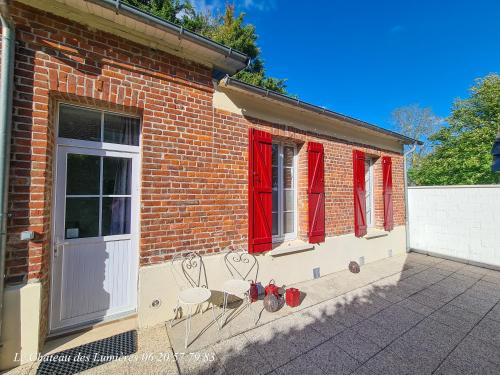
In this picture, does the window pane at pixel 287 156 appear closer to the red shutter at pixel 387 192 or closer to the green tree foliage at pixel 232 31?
the red shutter at pixel 387 192

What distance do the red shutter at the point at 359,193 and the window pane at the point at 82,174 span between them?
16.6ft

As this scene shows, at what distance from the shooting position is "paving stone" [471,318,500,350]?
270cm

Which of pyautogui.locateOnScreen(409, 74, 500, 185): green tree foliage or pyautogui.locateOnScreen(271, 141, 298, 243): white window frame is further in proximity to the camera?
pyautogui.locateOnScreen(409, 74, 500, 185): green tree foliage

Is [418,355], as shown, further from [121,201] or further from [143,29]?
[143,29]

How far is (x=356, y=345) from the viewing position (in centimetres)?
258

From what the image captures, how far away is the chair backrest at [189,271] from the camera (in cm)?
305

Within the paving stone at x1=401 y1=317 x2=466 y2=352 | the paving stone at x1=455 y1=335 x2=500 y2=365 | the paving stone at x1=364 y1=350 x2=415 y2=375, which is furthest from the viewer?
the paving stone at x1=401 y1=317 x2=466 y2=352

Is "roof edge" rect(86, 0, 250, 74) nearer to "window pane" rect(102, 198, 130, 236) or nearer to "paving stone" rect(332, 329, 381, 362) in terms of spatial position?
"window pane" rect(102, 198, 130, 236)

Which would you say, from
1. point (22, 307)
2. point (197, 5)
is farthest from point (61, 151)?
point (197, 5)

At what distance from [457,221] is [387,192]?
1.95 metres

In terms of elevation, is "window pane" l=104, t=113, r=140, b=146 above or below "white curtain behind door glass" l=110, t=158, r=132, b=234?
above

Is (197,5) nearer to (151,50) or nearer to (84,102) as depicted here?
(151,50)

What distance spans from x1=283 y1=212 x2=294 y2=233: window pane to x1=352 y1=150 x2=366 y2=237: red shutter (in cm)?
178

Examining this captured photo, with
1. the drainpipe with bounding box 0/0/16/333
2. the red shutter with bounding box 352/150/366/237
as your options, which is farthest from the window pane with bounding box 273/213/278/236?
the drainpipe with bounding box 0/0/16/333
